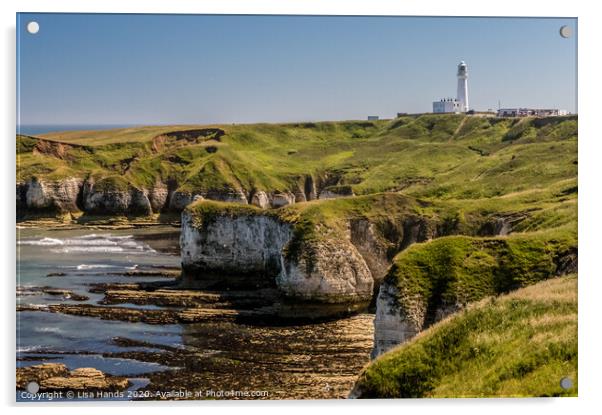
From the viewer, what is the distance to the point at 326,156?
92875 millimetres

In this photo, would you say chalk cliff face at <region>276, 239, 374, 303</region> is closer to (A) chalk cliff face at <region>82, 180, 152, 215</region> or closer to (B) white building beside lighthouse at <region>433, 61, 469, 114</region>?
(B) white building beside lighthouse at <region>433, 61, 469, 114</region>

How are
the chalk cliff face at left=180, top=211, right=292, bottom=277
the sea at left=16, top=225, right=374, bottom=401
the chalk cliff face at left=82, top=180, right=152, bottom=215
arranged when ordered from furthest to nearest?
1. the chalk cliff face at left=82, top=180, right=152, bottom=215
2. the chalk cliff face at left=180, top=211, right=292, bottom=277
3. the sea at left=16, top=225, right=374, bottom=401

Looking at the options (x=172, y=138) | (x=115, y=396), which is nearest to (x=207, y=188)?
(x=172, y=138)

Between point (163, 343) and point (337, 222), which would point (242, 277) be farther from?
point (163, 343)

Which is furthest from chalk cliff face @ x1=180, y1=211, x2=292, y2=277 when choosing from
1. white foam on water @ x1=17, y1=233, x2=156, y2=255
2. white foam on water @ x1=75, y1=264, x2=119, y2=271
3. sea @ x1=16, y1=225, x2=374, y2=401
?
white foam on water @ x1=17, y1=233, x2=156, y2=255

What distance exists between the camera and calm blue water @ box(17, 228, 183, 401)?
27906 millimetres

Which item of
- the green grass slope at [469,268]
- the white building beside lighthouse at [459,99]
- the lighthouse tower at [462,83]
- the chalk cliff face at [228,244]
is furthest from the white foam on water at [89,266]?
the lighthouse tower at [462,83]

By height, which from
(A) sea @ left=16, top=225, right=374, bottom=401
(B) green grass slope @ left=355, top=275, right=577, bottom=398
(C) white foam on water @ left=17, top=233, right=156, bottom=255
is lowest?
(A) sea @ left=16, top=225, right=374, bottom=401

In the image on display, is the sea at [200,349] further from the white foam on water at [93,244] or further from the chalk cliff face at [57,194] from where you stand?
the chalk cliff face at [57,194]

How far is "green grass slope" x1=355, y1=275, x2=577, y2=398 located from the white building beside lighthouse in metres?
8.40

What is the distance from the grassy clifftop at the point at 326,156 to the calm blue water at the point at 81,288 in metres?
6.11

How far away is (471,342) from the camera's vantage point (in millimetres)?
18391

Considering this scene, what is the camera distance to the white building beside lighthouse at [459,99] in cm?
2522

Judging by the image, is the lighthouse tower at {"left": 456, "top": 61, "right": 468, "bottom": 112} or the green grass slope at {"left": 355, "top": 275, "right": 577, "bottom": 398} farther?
the lighthouse tower at {"left": 456, "top": 61, "right": 468, "bottom": 112}
